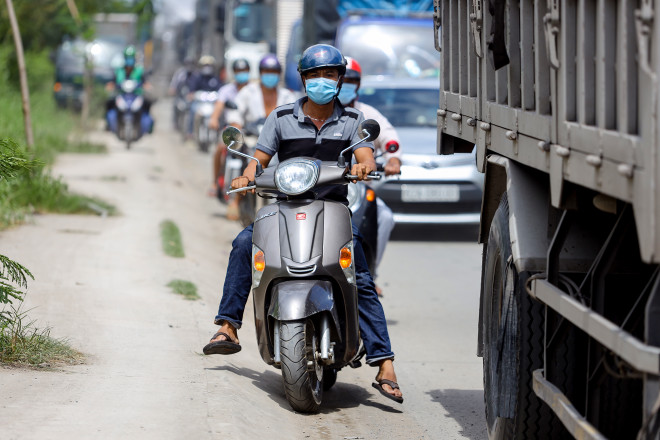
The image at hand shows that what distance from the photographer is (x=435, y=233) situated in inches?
583

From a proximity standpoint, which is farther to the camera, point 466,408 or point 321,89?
point 466,408

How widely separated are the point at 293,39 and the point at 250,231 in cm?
2016

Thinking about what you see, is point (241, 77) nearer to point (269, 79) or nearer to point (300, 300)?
point (269, 79)

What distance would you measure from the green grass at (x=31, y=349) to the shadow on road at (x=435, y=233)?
793 cm

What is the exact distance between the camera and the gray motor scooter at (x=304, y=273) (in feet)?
19.4

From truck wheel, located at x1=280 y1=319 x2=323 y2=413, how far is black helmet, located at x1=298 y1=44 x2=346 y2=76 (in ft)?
4.28

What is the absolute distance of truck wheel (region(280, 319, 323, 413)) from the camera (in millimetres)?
5883

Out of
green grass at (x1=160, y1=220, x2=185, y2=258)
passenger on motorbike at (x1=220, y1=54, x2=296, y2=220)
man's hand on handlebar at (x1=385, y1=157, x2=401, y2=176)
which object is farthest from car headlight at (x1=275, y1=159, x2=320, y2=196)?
passenger on motorbike at (x1=220, y1=54, x2=296, y2=220)

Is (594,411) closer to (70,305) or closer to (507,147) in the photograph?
(507,147)

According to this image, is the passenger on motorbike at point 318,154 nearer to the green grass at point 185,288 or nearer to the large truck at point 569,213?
the large truck at point 569,213

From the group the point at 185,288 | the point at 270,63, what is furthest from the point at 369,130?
the point at 270,63

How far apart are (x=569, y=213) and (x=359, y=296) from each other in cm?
185

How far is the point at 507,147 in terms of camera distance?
535 centimetres

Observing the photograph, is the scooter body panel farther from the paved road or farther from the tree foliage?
the tree foliage
